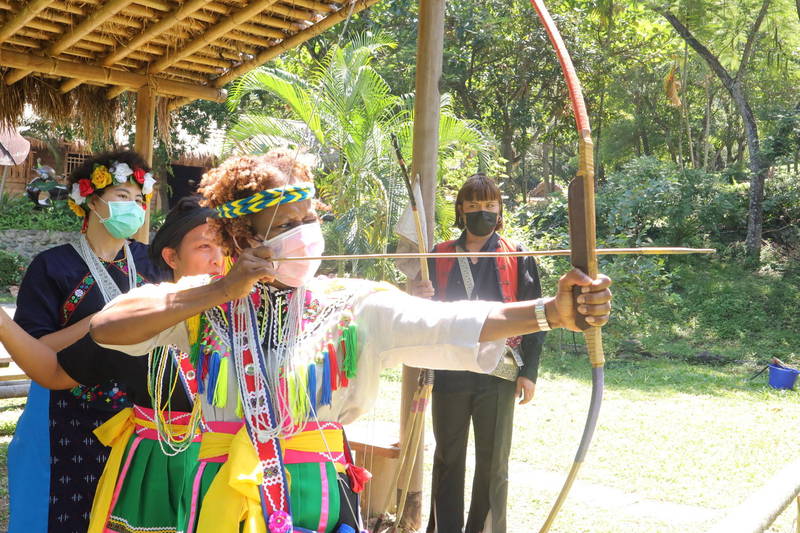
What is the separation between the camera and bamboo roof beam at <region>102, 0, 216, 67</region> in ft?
12.4

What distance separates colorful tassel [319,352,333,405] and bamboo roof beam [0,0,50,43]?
8.97 ft

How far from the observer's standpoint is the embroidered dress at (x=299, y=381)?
65.3 inches

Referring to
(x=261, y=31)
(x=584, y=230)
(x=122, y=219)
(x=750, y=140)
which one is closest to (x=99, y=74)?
(x=261, y=31)

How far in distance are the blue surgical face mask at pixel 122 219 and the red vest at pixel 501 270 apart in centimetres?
152

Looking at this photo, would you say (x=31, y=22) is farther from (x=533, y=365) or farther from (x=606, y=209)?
(x=606, y=209)

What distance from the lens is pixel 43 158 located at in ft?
65.9

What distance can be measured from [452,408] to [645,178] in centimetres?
1228

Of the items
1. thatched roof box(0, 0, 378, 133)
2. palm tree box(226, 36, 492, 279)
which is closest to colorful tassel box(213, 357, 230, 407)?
thatched roof box(0, 0, 378, 133)

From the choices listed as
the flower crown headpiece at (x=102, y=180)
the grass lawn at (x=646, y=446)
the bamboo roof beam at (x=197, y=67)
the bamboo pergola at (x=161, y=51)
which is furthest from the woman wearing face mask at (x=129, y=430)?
the bamboo roof beam at (x=197, y=67)

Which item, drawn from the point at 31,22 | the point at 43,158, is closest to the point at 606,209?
the point at 31,22

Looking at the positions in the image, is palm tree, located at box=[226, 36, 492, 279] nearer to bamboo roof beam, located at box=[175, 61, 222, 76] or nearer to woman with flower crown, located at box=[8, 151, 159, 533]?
bamboo roof beam, located at box=[175, 61, 222, 76]

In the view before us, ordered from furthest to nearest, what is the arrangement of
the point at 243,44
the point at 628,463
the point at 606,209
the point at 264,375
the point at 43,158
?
the point at 43,158 → the point at 606,209 → the point at 628,463 → the point at 243,44 → the point at 264,375

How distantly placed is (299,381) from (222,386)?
0.57 ft

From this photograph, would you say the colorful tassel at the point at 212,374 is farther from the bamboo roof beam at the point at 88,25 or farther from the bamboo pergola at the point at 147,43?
the bamboo roof beam at the point at 88,25
